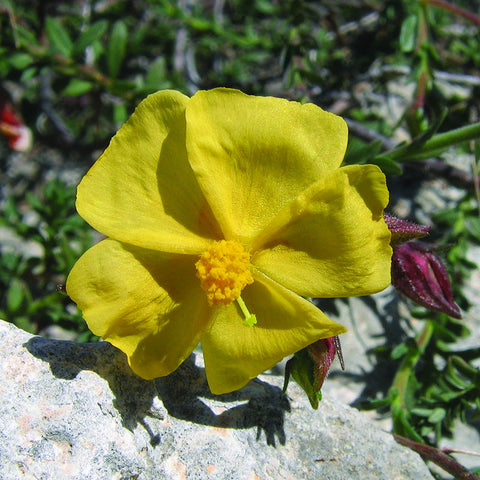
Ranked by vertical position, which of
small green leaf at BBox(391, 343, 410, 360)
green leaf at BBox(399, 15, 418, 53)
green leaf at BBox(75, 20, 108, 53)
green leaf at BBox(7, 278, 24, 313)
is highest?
green leaf at BBox(399, 15, 418, 53)

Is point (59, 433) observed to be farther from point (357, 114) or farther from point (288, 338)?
point (357, 114)

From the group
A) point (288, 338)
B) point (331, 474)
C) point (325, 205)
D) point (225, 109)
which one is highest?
point (225, 109)

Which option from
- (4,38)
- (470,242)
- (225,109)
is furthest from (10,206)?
(470,242)

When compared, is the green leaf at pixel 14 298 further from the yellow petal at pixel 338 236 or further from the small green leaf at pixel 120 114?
the yellow petal at pixel 338 236

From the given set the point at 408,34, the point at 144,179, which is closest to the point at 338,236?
the point at 144,179

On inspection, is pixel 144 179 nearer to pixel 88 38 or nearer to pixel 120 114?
pixel 120 114

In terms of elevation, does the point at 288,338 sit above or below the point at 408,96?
above

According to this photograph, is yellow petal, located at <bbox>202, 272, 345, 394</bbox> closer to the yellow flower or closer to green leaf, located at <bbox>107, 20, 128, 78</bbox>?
the yellow flower

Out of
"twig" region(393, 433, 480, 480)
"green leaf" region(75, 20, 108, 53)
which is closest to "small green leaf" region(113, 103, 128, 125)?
"green leaf" region(75, 20, 108, 53)

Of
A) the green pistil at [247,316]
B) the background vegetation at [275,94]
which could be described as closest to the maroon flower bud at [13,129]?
the background vegetation at [275,94]
